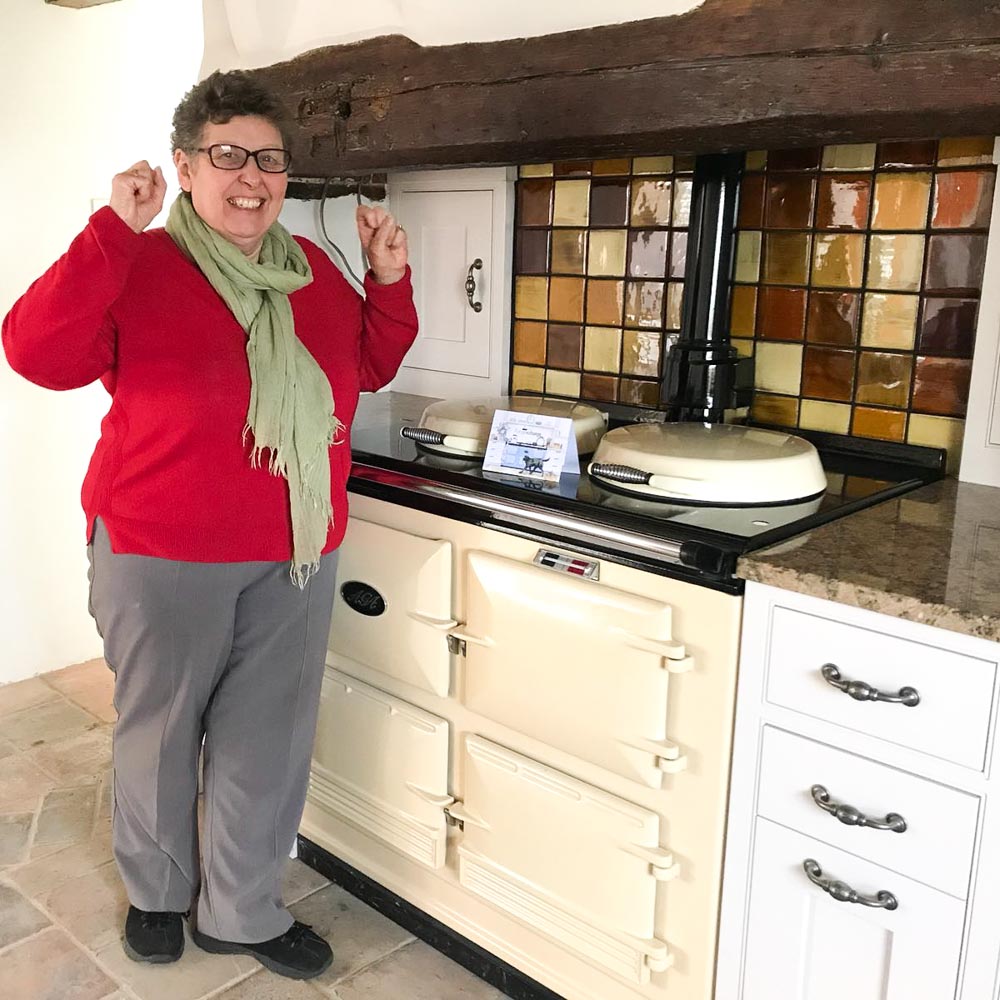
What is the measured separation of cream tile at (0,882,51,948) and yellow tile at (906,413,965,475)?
176 cm

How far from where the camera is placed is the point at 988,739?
3.59ft

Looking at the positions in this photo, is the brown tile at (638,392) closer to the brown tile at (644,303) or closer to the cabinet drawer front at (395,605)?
the brown tile at (644,303)

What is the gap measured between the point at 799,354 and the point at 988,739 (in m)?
0.90

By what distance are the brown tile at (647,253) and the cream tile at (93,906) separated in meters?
1.55

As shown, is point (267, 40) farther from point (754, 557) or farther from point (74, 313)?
point (754, 557)

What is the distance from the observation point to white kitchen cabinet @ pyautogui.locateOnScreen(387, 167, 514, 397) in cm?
221

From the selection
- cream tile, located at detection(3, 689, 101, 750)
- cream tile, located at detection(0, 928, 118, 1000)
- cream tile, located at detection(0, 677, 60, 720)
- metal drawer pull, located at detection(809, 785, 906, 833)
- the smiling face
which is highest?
the smiling face

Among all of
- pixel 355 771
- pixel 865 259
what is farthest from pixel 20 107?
pixel 865 259

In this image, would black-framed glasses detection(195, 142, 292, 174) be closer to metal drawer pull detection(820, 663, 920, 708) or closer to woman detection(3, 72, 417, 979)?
woman detection(3, 72, 417, 979)

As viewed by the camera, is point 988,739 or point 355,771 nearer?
point 988,739

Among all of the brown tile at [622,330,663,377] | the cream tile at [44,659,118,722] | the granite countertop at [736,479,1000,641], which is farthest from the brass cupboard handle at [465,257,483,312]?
the cream tile at [44,659,118,722]

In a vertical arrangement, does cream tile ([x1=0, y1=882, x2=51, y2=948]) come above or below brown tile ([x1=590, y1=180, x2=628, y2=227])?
below

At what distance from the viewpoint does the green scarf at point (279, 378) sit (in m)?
1.49

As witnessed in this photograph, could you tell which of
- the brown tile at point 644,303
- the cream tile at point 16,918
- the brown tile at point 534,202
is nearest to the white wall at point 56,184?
the cream tile at point 16,918
